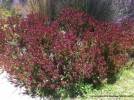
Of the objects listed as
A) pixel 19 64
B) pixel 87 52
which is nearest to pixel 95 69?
pixel 87 52

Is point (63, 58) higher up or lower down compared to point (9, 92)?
higher up

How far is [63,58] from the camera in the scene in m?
4.42

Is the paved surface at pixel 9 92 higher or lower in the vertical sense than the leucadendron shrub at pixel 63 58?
lower

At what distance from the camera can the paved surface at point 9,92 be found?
435 cm

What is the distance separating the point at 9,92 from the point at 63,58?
1087 mm

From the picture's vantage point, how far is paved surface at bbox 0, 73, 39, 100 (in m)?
4.35

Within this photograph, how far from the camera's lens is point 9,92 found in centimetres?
451

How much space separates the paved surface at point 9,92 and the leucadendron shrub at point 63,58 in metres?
Answer: 0.11

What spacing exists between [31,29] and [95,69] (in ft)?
5.07

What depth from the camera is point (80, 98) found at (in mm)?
4316

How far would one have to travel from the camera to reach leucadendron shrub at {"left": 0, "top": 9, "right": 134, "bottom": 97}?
4305 millimetres

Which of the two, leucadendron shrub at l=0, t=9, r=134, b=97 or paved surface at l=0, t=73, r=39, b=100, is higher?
leucadendron shrub at l=0, t=9, r=134, b=97

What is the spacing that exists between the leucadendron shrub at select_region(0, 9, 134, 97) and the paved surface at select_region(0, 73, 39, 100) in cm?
11

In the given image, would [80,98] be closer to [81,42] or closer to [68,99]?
[68,99]
